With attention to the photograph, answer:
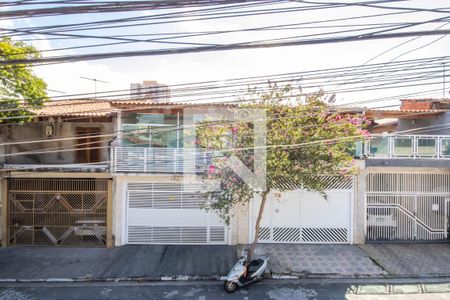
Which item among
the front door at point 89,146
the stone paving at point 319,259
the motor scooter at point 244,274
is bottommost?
the stone paving at point 319,259

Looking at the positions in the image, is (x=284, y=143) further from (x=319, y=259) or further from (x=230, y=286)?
(x=319, y=259)

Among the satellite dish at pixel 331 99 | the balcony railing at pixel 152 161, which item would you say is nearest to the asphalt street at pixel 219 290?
the balcony railing at pixel 152 161

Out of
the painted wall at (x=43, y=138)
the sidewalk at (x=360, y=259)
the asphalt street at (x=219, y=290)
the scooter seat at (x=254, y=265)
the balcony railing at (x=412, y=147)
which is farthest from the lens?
the painted wall at (x=43, y=138)

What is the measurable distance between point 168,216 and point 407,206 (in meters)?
9.61

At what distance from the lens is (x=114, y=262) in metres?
9.05

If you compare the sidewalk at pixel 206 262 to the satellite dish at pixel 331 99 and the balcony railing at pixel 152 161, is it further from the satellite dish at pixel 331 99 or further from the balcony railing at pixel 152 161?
the satellite dish at pixel 331 99

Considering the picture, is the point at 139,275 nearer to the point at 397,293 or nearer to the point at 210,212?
the point at 210,212

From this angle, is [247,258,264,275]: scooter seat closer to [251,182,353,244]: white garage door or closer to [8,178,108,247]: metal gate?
[251,182,353,244]: white garage door

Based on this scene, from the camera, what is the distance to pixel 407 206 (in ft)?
36.0

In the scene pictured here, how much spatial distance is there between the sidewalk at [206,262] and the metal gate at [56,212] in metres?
0.51

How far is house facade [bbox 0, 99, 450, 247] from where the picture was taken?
33.6ft

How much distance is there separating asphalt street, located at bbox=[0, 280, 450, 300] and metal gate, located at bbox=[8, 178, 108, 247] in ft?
9.55

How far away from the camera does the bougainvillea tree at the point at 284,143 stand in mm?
7453

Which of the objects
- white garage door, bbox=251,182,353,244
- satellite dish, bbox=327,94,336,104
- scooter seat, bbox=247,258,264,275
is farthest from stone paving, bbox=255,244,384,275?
satellite dish, bbox=327,94,336,104
